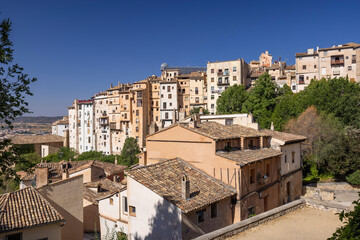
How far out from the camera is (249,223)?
13.8m

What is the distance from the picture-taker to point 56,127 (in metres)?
123

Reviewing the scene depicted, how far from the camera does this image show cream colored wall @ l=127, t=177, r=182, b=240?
14711 mm

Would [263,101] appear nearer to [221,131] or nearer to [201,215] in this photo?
[221,131]

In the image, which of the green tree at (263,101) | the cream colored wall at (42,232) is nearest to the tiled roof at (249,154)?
the cream colored wall at (42,232)

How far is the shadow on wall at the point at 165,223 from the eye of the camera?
14562mm

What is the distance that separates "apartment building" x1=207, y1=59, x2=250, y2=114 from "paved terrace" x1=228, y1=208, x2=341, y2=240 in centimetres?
6314

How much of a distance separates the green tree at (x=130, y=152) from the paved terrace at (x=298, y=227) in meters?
57.6

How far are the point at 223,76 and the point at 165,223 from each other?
68.2 metres

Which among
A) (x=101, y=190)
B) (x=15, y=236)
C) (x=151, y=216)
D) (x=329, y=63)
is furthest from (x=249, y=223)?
(x=329, y=63)

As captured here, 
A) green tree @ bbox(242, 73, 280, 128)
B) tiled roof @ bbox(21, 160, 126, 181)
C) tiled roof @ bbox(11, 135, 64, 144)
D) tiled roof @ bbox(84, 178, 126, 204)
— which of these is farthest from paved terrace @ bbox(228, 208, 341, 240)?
tiled roof @ bbox(11, 135, 64, 144)

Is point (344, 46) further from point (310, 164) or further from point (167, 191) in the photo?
point (167, 191)

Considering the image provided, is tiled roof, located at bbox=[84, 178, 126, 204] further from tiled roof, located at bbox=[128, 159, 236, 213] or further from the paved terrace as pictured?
the paved terrace

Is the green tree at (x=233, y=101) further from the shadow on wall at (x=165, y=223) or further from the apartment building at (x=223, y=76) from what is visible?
the shadow on wall at (x=165, y=223)

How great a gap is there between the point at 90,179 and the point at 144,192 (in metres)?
22.8
